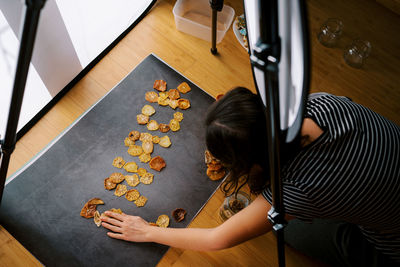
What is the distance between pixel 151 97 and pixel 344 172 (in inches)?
31.1

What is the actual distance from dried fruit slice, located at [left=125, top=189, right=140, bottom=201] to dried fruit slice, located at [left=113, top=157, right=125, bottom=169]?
98 mm

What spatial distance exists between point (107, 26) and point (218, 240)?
943 millimetres

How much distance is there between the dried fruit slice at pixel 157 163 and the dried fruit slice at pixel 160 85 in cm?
29

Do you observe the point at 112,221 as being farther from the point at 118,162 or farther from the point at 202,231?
the point at 202,231

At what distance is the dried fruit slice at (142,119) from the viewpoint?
1231 millimetres

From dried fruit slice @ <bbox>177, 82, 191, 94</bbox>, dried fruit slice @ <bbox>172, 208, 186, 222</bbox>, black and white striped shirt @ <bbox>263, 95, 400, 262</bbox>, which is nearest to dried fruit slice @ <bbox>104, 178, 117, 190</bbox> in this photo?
dried fruit slice @ <bbox>172, 208, 186, 222</bbox>

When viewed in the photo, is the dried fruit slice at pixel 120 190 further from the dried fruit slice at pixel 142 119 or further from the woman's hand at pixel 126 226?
the dried fruit slice at pixel 142 119

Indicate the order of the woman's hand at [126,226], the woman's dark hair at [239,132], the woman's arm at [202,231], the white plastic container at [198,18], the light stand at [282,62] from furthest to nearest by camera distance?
the white plastic container at [198,18] < the woman's hand at [126,226] < the woman's arm at [202,231] < the woman's dark hair at [239,132] < the light stand at [282,62]

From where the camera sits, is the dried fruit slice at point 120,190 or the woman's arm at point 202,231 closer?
the woman's arm at point 202,231

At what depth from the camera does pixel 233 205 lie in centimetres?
110

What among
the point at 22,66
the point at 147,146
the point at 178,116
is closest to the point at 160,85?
the point at 178,116

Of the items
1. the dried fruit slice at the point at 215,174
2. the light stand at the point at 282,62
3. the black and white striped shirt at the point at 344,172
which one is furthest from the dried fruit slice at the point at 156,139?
the light stand at the point at 282,62

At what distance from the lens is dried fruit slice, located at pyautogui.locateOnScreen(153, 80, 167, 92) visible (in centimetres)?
130

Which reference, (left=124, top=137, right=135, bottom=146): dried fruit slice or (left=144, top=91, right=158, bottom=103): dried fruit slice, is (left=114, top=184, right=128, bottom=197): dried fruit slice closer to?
(left=124, top=137, right=135, bottom=146): dried fruit slice
